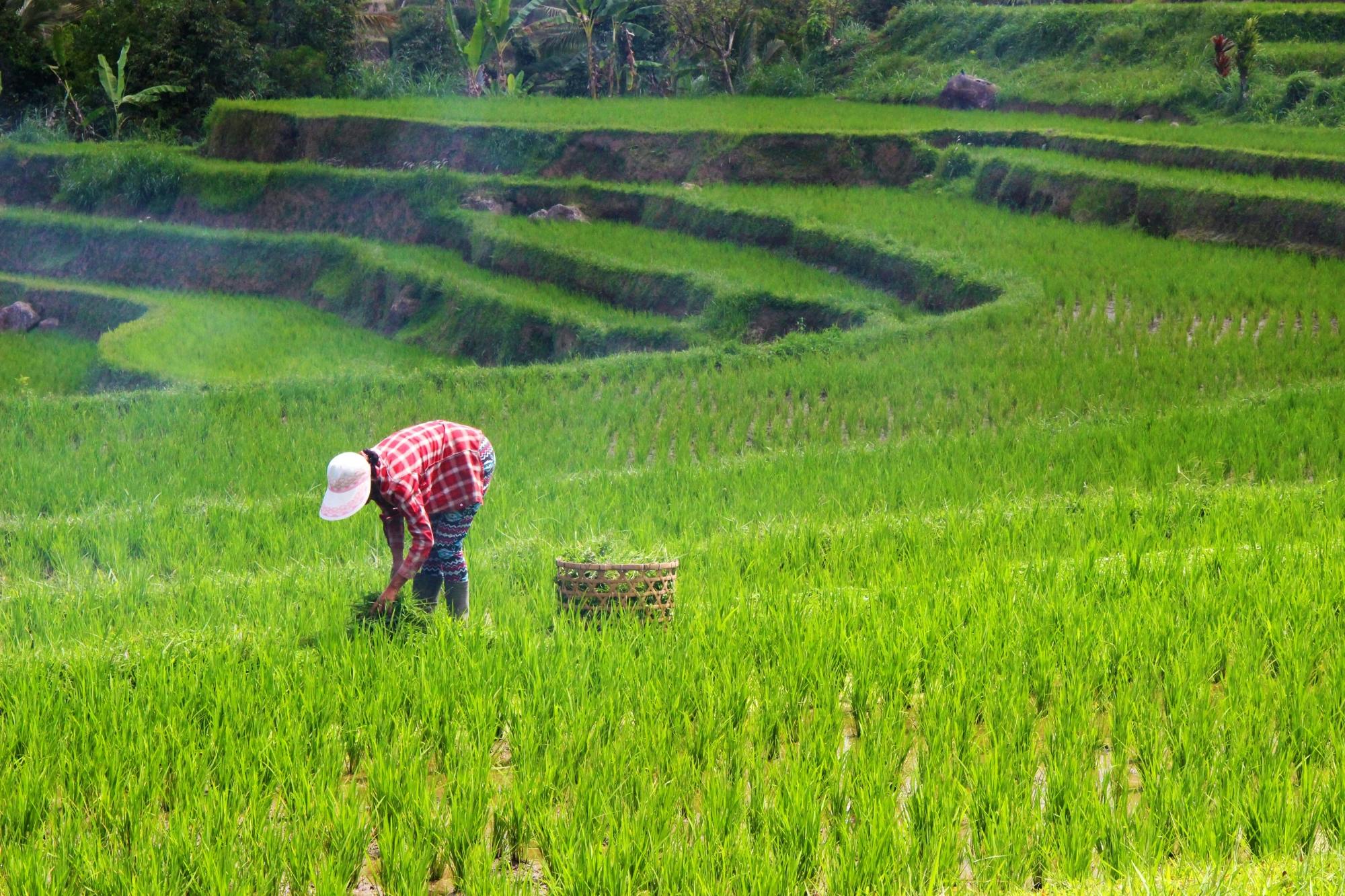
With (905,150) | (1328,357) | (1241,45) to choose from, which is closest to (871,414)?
(1328,357)

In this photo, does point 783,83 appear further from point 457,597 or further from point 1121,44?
point 457,597

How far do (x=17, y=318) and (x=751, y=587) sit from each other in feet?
52.0

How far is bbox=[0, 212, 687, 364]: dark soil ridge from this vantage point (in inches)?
554

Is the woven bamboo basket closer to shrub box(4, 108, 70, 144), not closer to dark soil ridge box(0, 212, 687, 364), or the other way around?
dark soil ridge box(0, 212, 687, 364)

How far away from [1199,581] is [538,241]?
12647 millimetres

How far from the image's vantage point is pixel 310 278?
1897 centimetres

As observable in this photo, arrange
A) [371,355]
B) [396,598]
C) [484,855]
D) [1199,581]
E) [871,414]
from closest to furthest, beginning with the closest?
[484,855] → [396,598] → [1199,581] → [871,414] → [371,355]

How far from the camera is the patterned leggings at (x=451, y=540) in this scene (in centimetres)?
449

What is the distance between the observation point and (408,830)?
3049mm

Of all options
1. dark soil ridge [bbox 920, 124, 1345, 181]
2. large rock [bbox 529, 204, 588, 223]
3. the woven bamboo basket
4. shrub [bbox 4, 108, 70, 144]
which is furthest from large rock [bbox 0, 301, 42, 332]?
the woven bamboo basket

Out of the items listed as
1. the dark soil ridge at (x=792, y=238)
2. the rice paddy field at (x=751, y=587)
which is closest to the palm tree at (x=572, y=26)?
the dark soil ridge at (x=792, y=238)

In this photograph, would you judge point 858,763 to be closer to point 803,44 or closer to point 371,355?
point 371,355

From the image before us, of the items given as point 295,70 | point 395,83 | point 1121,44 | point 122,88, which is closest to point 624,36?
point 395,83

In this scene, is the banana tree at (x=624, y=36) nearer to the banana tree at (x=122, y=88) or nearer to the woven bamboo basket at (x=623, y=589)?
the banana tree at (x=122, y=88)
